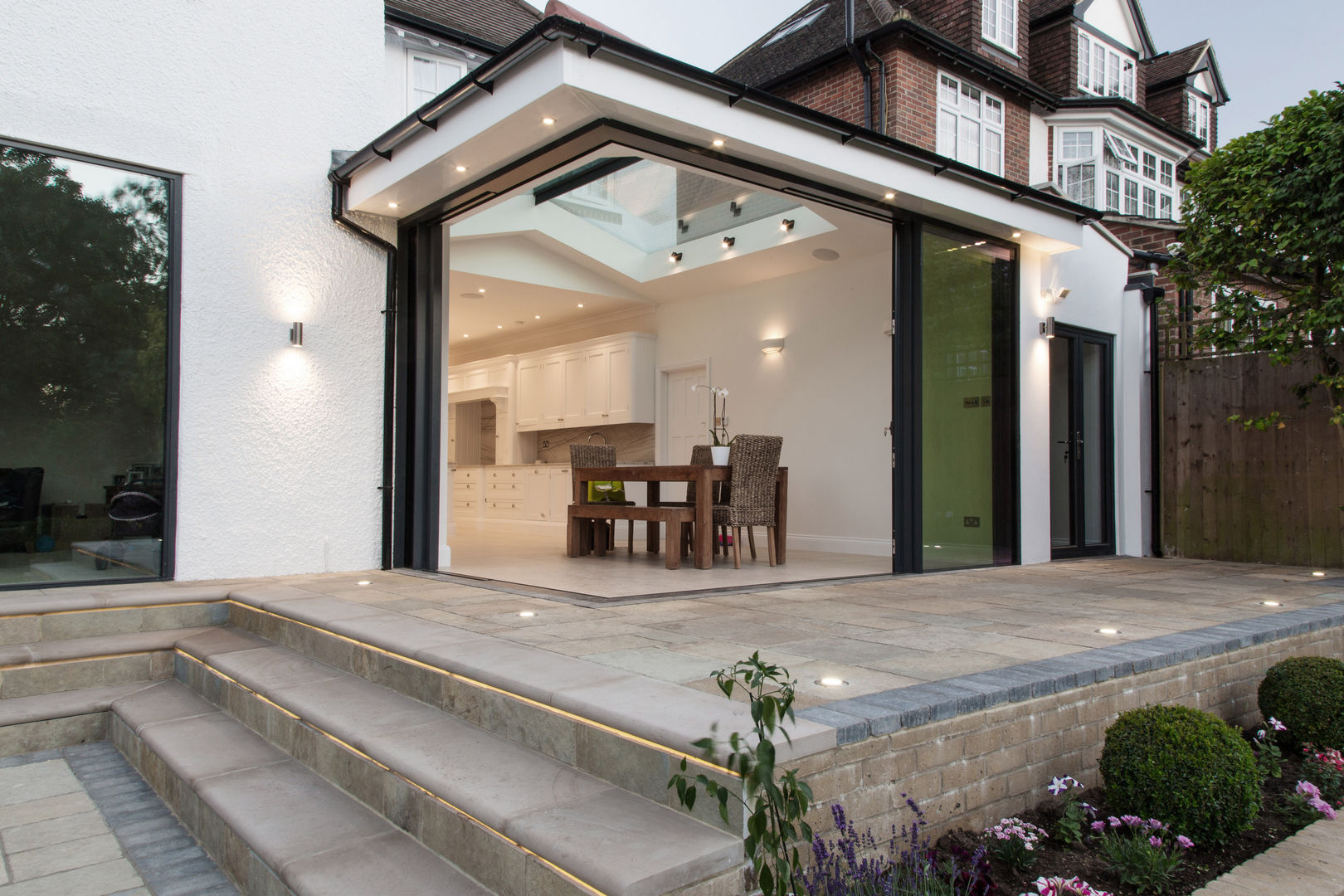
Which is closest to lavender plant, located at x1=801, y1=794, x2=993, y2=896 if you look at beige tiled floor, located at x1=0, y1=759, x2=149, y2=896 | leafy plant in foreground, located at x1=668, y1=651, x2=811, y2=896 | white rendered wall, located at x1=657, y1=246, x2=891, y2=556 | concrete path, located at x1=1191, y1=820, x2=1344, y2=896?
leafy plant in foreground, located at x1=668, y1=651, x2=811, y2=896

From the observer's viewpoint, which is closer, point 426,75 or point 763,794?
point 763,794

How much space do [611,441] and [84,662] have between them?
7.22m

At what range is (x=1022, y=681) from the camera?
8.14 ft

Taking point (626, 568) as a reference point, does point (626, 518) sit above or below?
above

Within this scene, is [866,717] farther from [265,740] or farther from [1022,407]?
[1022,407]

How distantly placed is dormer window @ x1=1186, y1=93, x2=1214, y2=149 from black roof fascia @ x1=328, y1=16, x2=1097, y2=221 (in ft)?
30.8

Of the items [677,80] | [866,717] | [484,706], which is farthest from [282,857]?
[677,80]

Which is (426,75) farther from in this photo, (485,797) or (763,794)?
(763,794)

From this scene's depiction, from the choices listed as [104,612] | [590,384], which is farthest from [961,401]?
[104,612]

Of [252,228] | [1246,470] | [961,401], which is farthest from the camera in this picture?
[1246,470]

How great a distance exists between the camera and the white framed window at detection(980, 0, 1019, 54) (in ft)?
33.1

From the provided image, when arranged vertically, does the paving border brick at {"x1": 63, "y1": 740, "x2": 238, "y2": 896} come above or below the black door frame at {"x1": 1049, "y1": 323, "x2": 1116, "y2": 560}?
below

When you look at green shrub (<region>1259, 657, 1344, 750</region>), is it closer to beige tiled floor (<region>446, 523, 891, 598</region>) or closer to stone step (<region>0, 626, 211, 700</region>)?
beige tiled floor (<region>446, 523, 891, 598</region>)

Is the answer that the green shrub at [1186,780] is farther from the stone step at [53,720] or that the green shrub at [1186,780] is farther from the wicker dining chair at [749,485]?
the stone step at [53,720]
